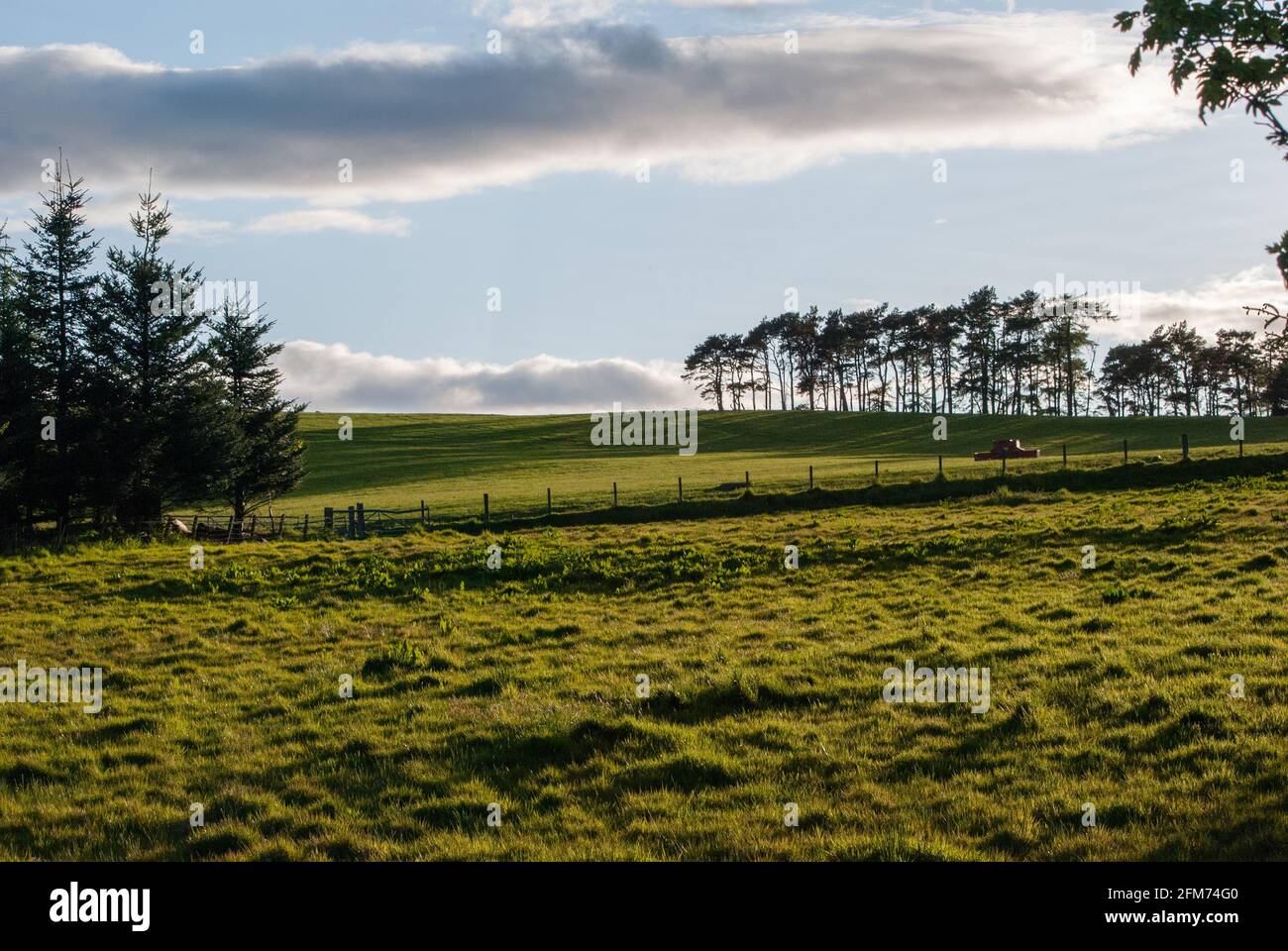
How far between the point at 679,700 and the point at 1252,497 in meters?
27.5

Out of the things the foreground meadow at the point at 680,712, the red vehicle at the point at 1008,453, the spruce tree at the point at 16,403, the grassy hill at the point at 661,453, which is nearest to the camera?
the foreground meadow at the point at 680,712

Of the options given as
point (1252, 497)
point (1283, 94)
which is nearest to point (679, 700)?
point (1283, 94)

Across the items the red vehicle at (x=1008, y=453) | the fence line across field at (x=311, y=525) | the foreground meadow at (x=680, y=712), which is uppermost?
the red vehicle at (x=1008, y=453)

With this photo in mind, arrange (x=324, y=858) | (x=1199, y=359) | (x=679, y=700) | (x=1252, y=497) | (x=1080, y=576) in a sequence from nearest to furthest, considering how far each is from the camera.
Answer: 1. (x=324, y=858)
2. (x=679, y=700)
3. (x=1080, y=576)
4. (x=1252, y=497)
5. (x=1199, y=359)

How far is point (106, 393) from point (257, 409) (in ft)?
26.4

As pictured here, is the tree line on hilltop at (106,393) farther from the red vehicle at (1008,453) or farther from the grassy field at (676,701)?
the red vehicle at (1008,453)

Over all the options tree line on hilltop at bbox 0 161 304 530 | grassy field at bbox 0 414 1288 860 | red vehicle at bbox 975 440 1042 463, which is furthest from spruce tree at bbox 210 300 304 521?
red vehicle at bbox 975 440 1042 463

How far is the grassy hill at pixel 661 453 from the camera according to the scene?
5241cm

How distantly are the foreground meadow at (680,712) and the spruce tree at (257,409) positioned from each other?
23.9 m

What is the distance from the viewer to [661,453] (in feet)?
311

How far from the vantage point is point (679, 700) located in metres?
12.8

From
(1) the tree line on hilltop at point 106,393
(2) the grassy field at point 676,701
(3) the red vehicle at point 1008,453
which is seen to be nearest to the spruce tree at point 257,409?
(1) the tree line on hilltop at point 106,393
